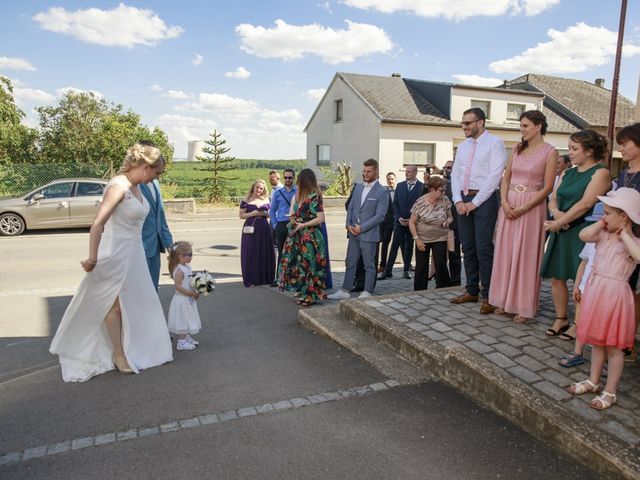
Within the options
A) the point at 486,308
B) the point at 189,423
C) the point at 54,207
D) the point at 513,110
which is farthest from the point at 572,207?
the point at 513,110

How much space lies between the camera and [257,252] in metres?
8.40

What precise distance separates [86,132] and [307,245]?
85.5 ft

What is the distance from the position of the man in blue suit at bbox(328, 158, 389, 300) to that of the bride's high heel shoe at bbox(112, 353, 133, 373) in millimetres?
3444

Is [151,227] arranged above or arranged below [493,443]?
above

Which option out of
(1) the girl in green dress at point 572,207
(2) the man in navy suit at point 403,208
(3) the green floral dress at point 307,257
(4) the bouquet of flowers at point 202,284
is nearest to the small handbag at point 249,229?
(3) the green floral dress at point 307,257

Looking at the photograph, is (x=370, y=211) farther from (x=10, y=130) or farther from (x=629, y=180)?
(x=10, y=130)

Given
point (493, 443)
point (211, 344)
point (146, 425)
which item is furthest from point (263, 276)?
point (493, 443)

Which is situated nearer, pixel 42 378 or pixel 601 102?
pixel 42 378

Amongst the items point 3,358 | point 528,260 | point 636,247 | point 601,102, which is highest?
point 601,102

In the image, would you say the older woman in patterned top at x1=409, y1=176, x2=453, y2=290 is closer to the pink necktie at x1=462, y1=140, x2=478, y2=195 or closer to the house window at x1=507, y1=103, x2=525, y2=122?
the pink necktie at x1=462, y1=140, x2=478, y2=195

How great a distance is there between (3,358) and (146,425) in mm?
2531

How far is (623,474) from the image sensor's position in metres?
2.84

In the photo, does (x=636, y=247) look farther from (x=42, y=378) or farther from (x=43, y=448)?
(x=42, y=378)

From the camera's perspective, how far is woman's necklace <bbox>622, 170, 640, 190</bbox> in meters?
4.09
